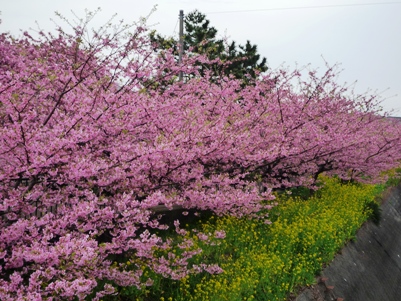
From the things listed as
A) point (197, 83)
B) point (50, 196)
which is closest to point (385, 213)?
point (197, 83)

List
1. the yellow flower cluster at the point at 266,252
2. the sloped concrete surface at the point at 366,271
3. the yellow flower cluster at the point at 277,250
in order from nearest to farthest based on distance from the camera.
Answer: the yellow flower cluster at the point at 266,252 < the yellow flower cluster at the point at 277,250 < the sloped concrete surface at the point at 366,271

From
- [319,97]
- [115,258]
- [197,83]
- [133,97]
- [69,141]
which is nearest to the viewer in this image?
[69,141]

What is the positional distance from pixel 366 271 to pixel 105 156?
8.06 meters

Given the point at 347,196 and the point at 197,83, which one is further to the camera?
the point at 347,196

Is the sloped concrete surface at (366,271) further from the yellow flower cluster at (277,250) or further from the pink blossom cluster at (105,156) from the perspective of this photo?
the pink blossom cluster at (105,156)

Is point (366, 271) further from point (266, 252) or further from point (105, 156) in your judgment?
point (105, 156)

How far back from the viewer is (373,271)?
34.7 ft

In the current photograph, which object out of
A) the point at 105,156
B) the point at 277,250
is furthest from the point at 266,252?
the point at 105,156

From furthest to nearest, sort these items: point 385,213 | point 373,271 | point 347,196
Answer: point 385,213 → point 347,196 → point 373,271

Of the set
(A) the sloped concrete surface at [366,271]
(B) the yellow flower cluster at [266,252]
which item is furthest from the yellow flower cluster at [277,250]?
(A) the sloped concrete surface at [366,271]

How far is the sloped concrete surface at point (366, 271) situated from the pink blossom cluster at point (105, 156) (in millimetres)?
2337

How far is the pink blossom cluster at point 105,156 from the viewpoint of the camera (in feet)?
12.7

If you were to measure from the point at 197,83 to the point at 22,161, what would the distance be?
547 cm

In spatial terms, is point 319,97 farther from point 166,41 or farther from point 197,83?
point 166,41
